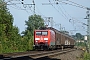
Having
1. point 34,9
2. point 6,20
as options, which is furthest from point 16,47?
point 6,20

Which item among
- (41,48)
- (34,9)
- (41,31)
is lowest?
(41,48)

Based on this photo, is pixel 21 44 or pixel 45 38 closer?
pixel 45 38

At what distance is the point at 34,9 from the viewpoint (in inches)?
1501

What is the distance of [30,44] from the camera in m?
48.6

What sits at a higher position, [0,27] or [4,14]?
[4,14]

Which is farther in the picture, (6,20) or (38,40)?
(6,20)

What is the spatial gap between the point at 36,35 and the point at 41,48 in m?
2.05

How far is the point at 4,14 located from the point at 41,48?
19.3 m

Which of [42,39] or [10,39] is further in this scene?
[10,39]

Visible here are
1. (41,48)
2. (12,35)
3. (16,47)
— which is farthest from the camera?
(12,35)

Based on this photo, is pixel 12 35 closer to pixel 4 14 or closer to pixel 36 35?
pixel 4 14

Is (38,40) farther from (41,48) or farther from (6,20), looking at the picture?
(6,20)

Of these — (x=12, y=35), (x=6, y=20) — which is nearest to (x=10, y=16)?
(x=6, y=20)

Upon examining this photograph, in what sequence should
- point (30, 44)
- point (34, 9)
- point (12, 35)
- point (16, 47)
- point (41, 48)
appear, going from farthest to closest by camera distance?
1. point (12, 35)
2. point (30, 44)
3. point (16, 47)
4. point (41, 48)
5. point (34, 9)
